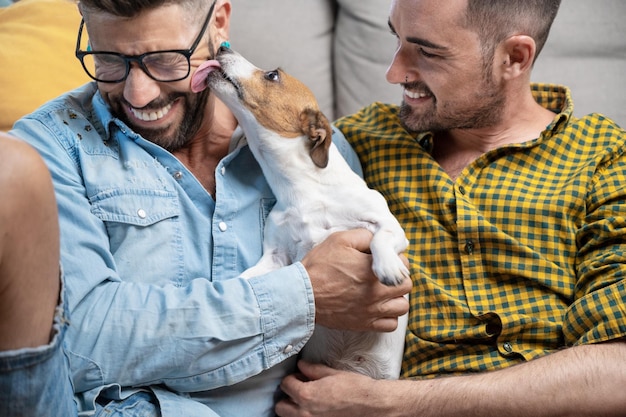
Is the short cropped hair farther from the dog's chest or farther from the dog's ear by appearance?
the dog's chest

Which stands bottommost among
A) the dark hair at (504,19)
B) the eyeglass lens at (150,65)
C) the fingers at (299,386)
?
the fingers at (299,386)

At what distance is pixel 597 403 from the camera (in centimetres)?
138

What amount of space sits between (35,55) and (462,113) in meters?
1.10

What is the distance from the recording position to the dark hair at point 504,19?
1666mm

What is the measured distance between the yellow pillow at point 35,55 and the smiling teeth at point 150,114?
1.60 ft

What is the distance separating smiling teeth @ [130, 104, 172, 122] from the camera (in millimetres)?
1506

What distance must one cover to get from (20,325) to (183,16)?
74 cm

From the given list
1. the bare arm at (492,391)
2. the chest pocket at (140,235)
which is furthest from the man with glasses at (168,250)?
the bare arm at (492,391)

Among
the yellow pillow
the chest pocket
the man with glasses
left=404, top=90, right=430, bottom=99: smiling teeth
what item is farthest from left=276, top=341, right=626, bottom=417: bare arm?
the yellow pillow

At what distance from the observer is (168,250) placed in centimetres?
147

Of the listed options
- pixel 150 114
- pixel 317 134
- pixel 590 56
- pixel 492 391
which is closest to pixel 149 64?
pixel 150 114

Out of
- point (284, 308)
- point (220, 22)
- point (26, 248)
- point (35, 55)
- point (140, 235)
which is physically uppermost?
point (220, 22)

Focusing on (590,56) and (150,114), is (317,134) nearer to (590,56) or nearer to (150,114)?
(150,114)

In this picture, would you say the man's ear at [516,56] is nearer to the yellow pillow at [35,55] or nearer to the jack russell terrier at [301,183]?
the jack russell terrier at [301,183]
